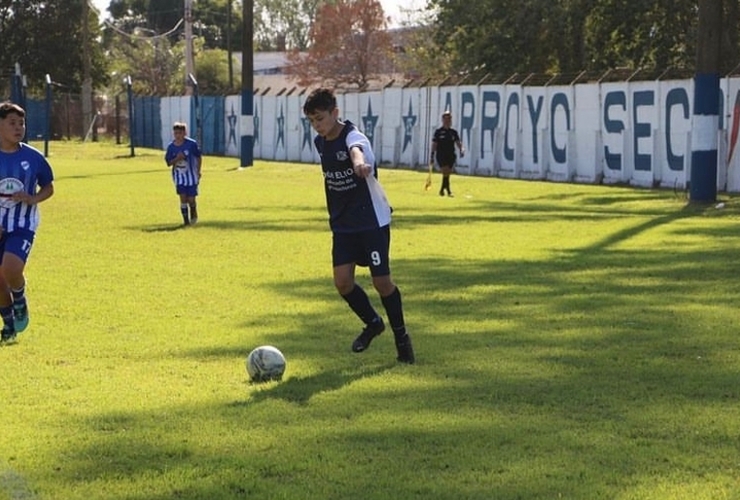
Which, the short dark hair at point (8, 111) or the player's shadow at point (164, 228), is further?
the player's shadow at point (164, 228)

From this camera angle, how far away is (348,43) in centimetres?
8519

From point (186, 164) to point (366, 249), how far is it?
1257 centimetres

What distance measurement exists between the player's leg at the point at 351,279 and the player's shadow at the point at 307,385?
497mm

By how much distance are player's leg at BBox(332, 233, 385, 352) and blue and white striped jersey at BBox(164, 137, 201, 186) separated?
11896mm

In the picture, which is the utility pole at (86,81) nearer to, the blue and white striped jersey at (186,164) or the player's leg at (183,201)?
the blue and white striped jersey at (186,164)

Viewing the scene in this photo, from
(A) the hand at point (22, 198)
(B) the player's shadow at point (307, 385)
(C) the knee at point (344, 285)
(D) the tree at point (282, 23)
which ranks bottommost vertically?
(B) the player's shadow at point (307, 385)

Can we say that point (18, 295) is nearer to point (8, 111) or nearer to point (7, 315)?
point (7, 315)

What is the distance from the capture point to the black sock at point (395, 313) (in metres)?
9.43

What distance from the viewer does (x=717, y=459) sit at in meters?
6.71

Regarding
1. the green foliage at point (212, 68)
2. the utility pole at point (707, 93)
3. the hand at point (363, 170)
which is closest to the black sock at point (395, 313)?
the hand at point (363, 170)

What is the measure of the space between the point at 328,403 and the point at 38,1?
72345 millimetres

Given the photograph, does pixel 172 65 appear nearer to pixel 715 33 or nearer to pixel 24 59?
pixel 24 59

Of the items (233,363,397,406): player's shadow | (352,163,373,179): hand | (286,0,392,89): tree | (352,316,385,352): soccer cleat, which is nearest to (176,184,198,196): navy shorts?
(352,316,385,352): soccer cleat

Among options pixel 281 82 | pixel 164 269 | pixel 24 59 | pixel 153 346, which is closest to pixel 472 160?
pixel 164 269
